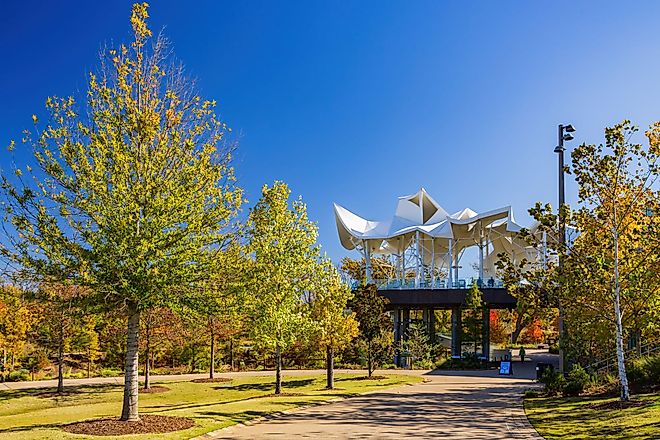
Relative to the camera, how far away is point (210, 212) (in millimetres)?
13438

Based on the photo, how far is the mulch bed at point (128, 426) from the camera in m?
12.2

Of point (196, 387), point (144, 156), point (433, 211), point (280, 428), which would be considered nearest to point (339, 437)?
point (280, 428)

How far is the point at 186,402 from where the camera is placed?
67.1ft

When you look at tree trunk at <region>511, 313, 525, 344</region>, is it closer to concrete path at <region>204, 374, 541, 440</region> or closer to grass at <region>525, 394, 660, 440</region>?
concrete path at <region>204, 374, 541, 440</region>

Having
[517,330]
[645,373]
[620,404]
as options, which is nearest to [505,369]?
[645,373]

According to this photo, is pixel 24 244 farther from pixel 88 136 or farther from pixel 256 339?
pixel 256 339

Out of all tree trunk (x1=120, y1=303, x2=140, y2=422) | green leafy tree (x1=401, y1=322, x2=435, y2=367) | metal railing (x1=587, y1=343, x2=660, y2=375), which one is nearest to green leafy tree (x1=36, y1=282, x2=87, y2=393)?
tree trunk (x1=120, y1=303, x2=140, y2=422)

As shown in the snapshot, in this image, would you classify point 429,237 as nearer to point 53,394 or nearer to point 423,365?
point 423,365

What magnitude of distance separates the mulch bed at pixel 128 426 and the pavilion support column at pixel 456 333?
106 feet

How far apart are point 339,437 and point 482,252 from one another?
4096 centimetres

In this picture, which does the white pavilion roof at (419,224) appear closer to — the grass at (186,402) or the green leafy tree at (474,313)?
the green leafy tree at (474,313)

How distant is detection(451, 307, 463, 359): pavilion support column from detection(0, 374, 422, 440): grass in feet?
42.4

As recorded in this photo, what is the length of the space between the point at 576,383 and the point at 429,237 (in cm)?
3343

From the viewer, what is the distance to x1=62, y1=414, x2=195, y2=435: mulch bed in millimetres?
12156
